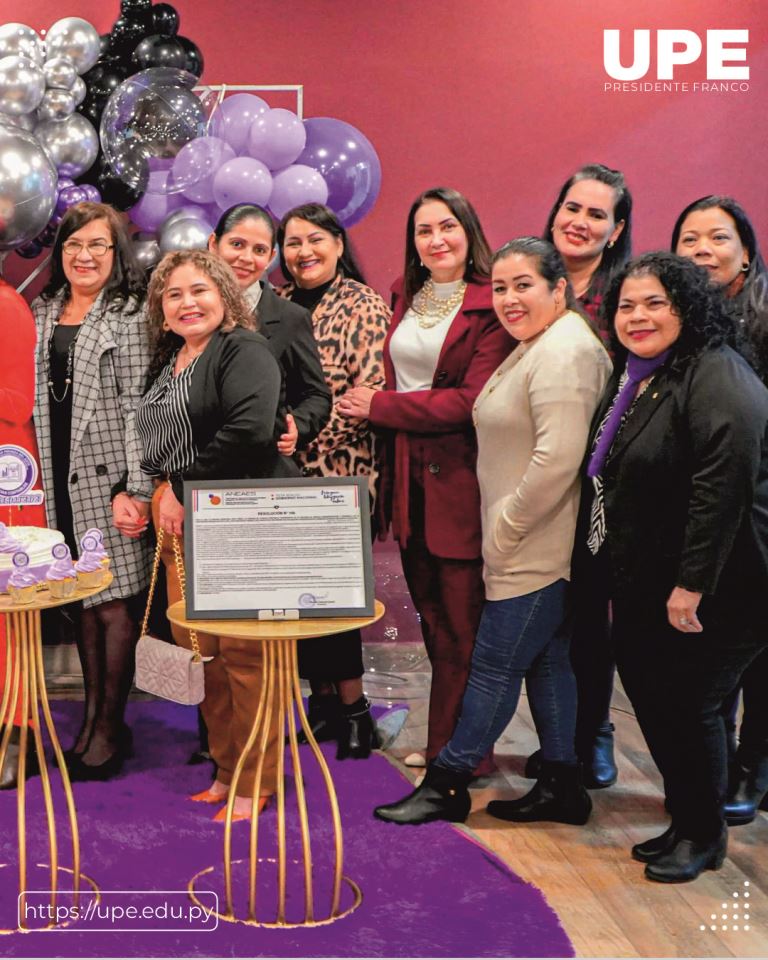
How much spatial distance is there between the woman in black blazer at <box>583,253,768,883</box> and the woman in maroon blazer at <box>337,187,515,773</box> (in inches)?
17.1

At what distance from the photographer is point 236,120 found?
3.95 meters

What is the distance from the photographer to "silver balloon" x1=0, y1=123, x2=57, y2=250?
3.24m

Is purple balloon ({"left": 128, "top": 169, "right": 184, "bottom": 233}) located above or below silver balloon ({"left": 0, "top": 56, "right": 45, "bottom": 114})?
below

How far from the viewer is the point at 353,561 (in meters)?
2.27

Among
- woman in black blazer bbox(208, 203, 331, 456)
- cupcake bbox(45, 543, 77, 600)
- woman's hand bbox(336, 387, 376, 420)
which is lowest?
cupcake bbox(45, 543, 77, 600)

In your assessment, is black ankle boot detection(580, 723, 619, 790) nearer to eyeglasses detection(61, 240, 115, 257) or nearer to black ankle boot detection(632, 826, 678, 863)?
black ankle boot detection(632, 826, 678, 863)

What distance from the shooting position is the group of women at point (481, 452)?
2.46m

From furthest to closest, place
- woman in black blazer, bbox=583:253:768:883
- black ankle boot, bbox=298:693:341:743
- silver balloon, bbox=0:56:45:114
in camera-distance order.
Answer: silver balloon, bbox=0:56:45:114, black ankle boot, bbox=298:693:341:743, woman in black blazer, bbox=583:253:768:883

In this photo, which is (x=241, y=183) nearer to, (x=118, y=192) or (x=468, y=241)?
(x=118, y=192)

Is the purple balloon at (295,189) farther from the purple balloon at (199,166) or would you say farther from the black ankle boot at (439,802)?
the black ankle boot at (439,802)

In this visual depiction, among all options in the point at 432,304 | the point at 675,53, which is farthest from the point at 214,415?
the point at 675,53

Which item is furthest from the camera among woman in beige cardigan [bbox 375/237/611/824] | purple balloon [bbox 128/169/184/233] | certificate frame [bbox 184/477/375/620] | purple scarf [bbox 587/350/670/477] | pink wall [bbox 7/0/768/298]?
pink wall [bbox 7/0/768/298]

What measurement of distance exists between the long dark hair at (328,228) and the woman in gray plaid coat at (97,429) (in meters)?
0.51

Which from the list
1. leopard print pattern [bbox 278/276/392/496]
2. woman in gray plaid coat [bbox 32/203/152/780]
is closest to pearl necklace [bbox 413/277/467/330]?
leopard print pattern [bbox 278/276/392/496]
